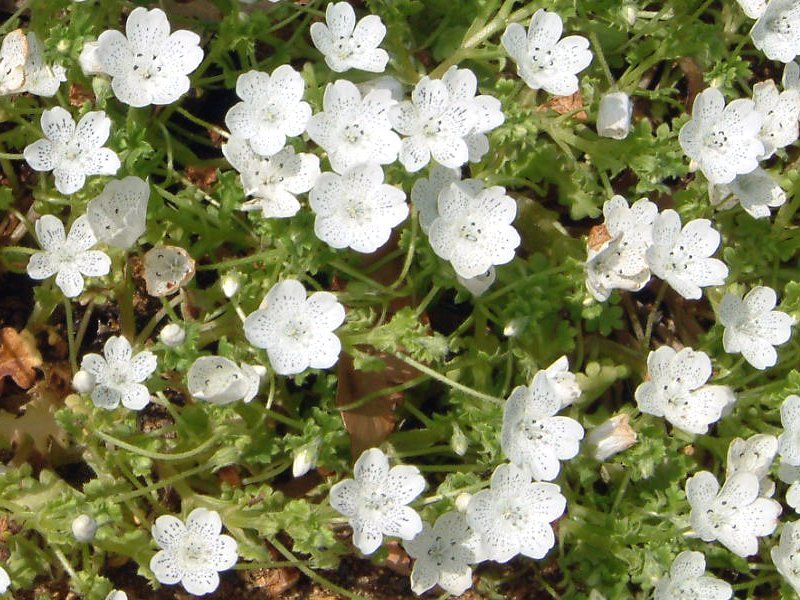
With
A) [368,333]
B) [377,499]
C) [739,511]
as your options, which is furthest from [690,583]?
[368,333]

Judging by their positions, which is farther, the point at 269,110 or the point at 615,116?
the point at 615,116

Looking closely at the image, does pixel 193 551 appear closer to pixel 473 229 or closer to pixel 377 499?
pixel 377 499

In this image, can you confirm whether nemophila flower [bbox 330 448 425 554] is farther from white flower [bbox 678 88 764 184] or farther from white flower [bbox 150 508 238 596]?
white flower [bbox 678 88 764 184]

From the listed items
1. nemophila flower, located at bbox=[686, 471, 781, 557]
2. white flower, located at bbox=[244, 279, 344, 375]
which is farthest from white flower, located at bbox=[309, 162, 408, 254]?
nemophila flower, located at bbox=[686, 471, 781, 557]

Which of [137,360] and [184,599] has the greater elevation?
[137,360]

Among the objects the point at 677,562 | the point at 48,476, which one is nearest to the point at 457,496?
the point at 677,562

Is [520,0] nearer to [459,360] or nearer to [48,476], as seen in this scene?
[459,360]
